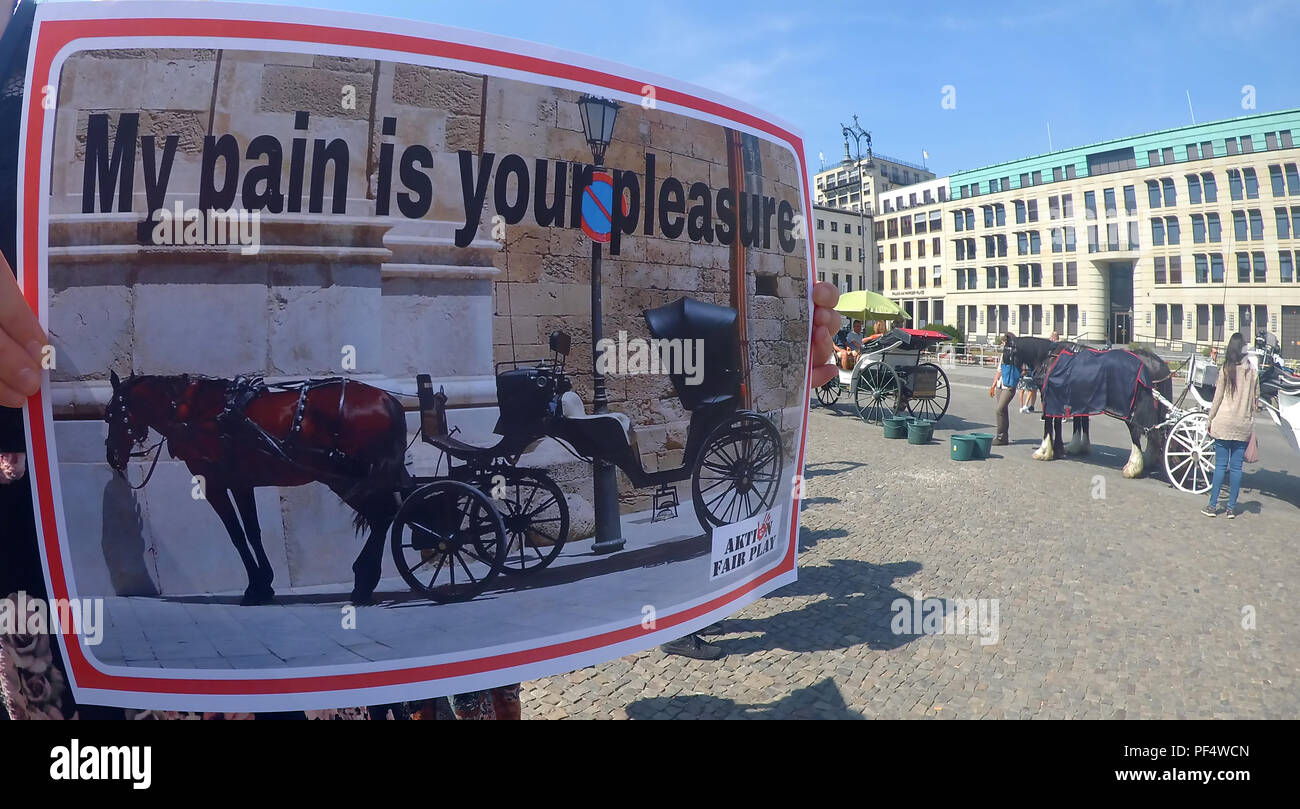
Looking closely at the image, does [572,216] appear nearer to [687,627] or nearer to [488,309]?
[488,309]

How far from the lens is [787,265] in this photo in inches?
74.7

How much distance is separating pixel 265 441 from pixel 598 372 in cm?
71

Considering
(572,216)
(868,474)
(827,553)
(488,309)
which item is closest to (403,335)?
(488,309)

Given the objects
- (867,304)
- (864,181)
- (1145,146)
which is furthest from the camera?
(864,181)

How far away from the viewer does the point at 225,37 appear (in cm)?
128

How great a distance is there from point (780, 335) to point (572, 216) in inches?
28.2

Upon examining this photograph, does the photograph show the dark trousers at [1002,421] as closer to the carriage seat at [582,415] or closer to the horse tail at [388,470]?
the carriage seat at [582,415]

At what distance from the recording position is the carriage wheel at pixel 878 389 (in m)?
15.1

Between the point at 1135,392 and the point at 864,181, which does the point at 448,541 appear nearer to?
the point at 1135,392

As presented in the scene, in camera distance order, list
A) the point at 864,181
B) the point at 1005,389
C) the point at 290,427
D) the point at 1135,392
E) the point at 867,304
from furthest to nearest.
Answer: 1. the point at 864,181
2. the point at 867,304
3. the point at 1005,389
4. the point at 1135,392
5. the point at 290,427

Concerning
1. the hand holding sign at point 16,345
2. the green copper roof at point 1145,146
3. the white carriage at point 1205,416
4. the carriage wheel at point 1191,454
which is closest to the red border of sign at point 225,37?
the hand holding sign at point 16,345

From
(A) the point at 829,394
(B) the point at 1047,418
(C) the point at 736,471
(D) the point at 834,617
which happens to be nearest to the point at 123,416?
(C) the point at 736,471
